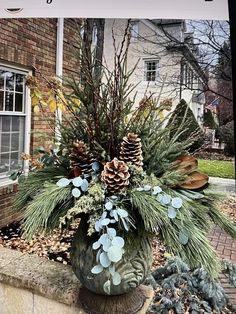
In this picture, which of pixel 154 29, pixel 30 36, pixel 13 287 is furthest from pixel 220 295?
pixel 154 29

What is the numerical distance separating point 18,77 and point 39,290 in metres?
3.22

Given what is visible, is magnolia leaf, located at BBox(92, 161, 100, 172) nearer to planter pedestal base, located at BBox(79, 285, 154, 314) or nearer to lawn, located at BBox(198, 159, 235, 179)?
planter pedestal base, located at BBox(79, 285, 154, 314)

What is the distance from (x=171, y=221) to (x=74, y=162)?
43 cm

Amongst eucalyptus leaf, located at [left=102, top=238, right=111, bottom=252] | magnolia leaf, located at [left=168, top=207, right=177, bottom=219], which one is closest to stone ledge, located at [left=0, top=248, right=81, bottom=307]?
eucalyptus leaf, located at [left=102, top=238, right=111, bottom=252]

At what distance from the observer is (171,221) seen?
1.10 m

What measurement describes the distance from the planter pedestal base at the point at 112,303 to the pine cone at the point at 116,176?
19.6 inches

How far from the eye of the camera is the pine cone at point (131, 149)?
114 cm

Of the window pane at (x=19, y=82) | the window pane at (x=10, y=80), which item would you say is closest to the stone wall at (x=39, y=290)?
the window pane at (x=10, y=80)

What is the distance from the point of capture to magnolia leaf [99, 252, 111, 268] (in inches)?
39.8

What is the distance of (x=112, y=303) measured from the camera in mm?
1286

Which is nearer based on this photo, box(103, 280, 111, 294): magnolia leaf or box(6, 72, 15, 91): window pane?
box(103, 280, 111, 294): magnolia leaf

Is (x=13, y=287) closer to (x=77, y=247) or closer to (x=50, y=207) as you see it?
(x=77, y=247)

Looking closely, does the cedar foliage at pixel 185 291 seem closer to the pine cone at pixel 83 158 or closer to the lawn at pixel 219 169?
the pine cone at pixel 83 158

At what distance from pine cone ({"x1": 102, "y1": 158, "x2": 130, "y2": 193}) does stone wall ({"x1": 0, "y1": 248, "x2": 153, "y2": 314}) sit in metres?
0.60
